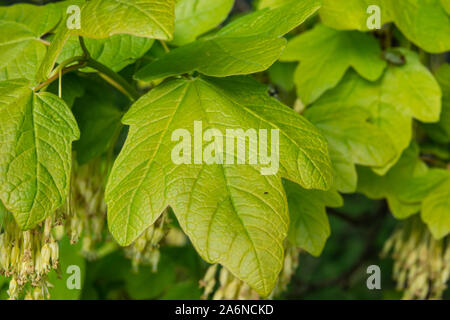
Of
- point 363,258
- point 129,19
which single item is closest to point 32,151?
point 129,19

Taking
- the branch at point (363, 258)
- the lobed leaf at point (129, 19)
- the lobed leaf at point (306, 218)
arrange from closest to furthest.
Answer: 1. the lobed leaf at point (129, 19)
2. the lobed leaf at point (306, 218)
3. the branch at point (363, 258)

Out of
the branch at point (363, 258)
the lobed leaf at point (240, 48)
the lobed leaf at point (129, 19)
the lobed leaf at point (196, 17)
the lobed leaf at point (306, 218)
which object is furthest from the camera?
the branch at point (363, 258)

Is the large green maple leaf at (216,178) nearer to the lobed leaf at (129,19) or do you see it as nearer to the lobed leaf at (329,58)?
the lobed leaf at (129,19)

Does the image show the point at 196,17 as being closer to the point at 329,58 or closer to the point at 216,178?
the point at 329,58

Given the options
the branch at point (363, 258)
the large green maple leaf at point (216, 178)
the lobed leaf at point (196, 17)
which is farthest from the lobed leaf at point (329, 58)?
the branch at point (363, 258)

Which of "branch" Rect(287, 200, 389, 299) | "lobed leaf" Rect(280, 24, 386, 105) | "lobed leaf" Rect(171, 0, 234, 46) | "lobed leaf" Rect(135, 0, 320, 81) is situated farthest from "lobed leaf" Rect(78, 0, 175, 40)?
"branch" Rect(287, 200, 389, 299)

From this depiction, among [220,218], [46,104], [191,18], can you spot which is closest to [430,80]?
[191,18]

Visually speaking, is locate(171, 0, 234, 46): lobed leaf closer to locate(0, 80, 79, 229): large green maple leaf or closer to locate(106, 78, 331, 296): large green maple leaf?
locate(106, 78, 331, 296): large green maple leaf
